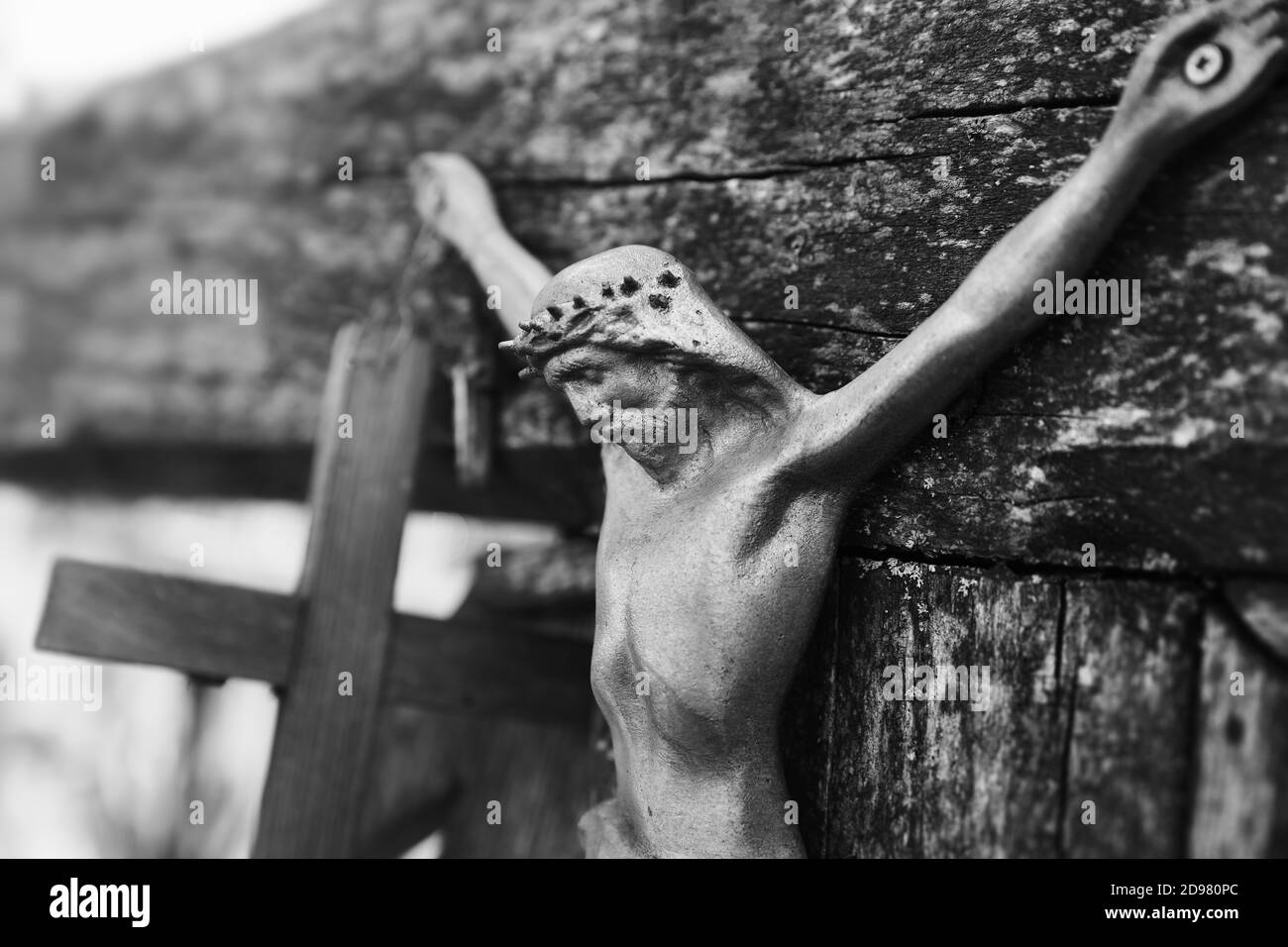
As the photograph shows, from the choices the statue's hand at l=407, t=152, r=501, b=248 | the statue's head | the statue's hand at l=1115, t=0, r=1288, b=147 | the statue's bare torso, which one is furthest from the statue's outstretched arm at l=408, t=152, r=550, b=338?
the statue's hand at l=1115, t=0, r=1288, b=147

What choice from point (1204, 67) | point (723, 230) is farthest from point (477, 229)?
point (1204, 67)

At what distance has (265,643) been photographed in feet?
7.66

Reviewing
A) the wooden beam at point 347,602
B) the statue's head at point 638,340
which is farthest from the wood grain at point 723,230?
the statue's head at point 638,340

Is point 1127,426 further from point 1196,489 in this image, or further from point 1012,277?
point 1012,277

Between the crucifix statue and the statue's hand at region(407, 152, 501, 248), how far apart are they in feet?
2.04

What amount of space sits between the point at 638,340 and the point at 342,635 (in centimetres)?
103

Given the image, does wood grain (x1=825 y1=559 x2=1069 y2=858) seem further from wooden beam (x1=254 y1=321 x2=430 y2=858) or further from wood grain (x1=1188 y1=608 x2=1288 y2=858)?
wooden beam (x1=254 y1=321 x2=430 y2=858)

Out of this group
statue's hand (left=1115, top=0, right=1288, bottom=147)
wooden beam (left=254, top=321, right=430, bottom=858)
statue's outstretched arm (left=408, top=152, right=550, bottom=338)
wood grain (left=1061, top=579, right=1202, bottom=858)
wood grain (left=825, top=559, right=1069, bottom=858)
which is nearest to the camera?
statue's hand (left=1115, top=0, right=1288, bottom=147)

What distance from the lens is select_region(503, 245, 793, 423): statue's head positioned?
1674mm

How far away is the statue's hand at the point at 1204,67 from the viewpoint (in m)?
1.45

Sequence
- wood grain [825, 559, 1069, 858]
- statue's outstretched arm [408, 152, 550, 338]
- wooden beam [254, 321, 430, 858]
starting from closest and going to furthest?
wood grain [825, 559, 1069, 858], statue's outstretched arm [408, 152, 550, 338], wooden beam [254, 321, 430, 858]

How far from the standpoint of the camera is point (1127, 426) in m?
1.62
